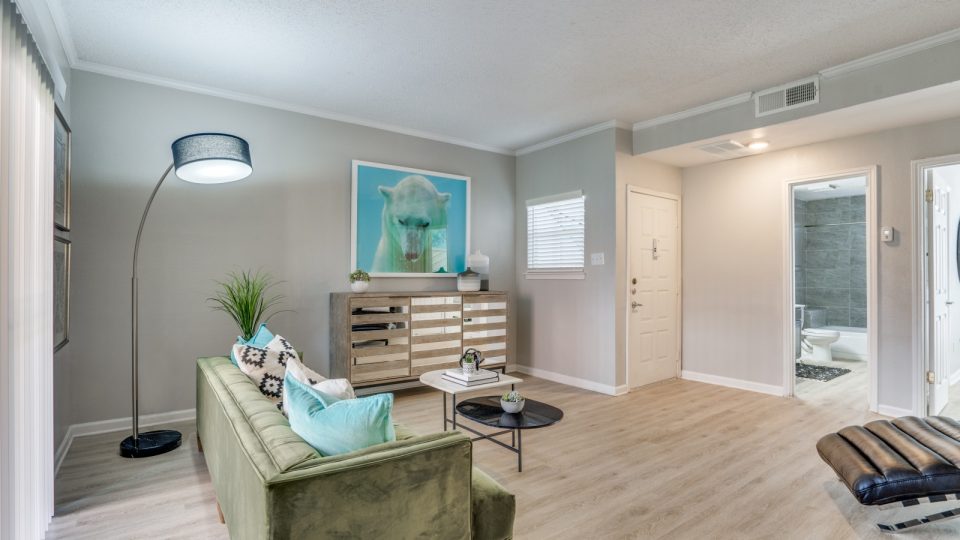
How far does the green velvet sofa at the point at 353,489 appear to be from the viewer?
4.08 ft

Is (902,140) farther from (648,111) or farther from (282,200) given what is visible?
(282,200)

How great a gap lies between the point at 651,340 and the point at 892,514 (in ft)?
8.97

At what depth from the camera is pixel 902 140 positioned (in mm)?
3814

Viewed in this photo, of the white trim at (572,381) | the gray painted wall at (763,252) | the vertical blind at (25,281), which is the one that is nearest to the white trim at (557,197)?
the gray painted wall at (763,252)

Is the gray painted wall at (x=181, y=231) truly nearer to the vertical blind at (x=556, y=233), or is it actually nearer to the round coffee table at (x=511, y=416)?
the vertical blind at (x=556, y=233)

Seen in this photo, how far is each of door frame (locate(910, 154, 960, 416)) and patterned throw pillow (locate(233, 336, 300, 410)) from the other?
4469mm

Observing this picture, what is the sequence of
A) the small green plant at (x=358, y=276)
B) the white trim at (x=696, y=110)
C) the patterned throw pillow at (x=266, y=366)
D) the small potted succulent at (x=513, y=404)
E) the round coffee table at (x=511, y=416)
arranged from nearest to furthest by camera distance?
the patterned throw pillow at (x=266, y=366), the round coffee table at (x=511, y=416), the small potted succulent at (x=513, y=404), the white trim at (x=696, y=110), the small green plant at (x=358, y=276)

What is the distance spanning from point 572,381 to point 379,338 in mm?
2061

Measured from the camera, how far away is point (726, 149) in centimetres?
452

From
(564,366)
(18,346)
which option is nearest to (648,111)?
(564,366)

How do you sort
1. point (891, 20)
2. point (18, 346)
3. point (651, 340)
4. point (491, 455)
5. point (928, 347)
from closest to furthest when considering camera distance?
point (18, 346)
point (891, 20)
point (491, 455)
point (928, 347)
point (651, 340)

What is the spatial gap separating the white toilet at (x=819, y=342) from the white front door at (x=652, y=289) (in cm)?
258

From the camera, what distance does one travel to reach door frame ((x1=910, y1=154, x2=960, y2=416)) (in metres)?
3.70

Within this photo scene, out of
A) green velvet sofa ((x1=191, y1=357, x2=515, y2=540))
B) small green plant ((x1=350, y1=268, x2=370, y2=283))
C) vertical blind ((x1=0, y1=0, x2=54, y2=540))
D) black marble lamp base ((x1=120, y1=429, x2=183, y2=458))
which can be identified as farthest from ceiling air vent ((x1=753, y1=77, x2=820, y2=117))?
black marble lamp base ((x1=120, y1=429, x2=183, y2=458))
